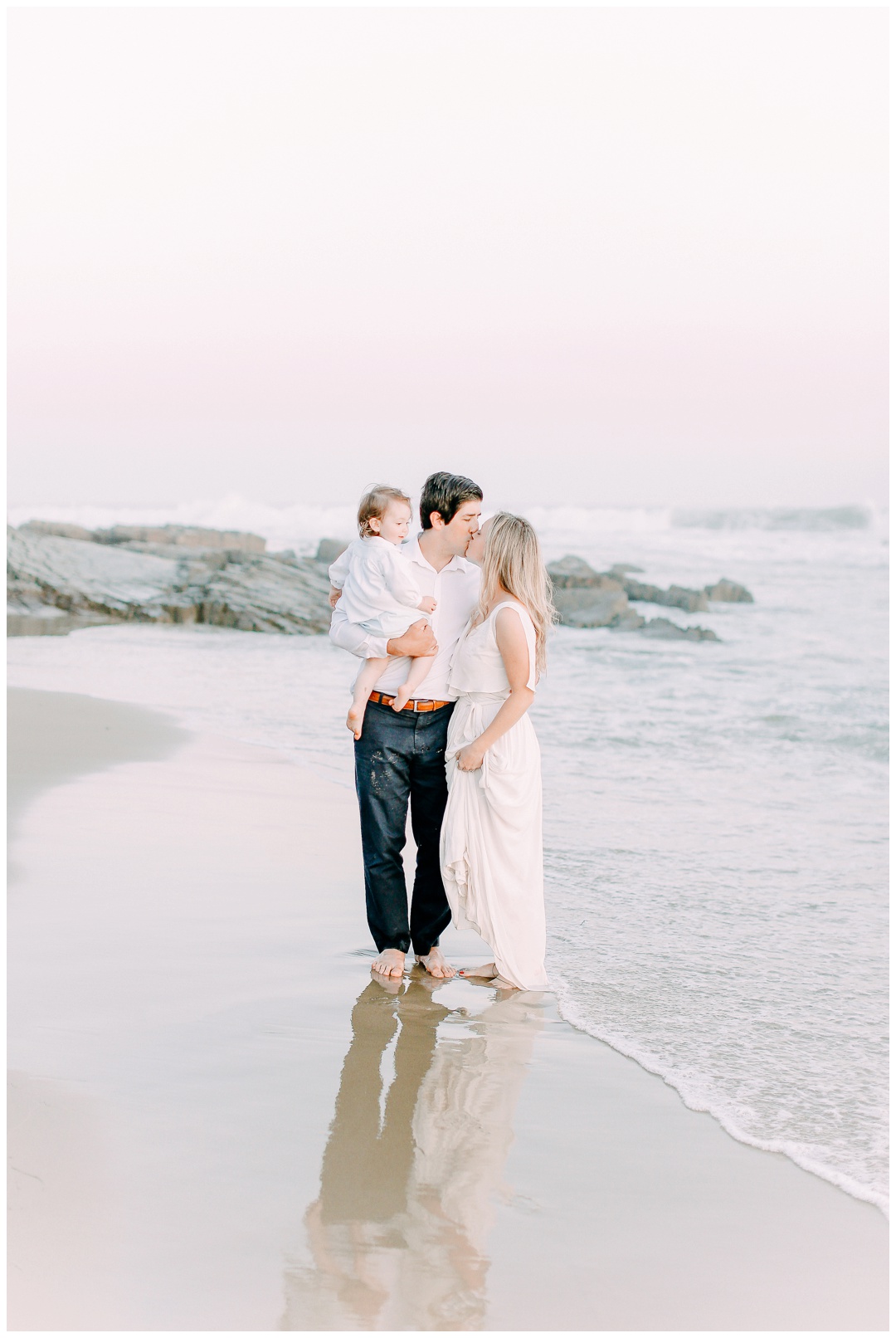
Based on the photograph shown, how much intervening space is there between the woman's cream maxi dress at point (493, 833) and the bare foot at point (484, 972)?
4.6 inches

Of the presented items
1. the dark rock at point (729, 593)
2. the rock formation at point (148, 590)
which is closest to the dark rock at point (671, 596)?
the dark rock at point (729, 593)

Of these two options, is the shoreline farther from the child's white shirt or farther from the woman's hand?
the child's white shirt

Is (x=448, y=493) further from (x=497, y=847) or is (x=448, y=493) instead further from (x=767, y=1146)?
(x=767, y=1146)

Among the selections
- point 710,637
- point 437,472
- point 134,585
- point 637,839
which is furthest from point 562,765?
point 134,585

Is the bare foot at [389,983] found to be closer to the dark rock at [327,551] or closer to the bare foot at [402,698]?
the bare foot at [402,698]

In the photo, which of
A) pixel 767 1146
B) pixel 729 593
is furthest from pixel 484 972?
pixel 729 593

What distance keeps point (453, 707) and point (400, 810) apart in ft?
1.46

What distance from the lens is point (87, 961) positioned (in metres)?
4.29

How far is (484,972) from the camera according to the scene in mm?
4508

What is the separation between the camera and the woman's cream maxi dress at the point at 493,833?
14.3ft

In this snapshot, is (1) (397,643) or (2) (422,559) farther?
(2) (422,559)

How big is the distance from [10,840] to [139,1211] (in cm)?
344

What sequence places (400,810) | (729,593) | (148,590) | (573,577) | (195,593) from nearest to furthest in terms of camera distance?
(400,810) → (195,593) → (148,590) → (573,577) → (729,593)

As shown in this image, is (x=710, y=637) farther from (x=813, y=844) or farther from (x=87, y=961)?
(x=87, y=961)
